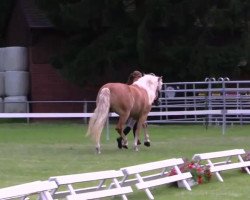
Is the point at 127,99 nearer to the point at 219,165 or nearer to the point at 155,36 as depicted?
the point at 219,165

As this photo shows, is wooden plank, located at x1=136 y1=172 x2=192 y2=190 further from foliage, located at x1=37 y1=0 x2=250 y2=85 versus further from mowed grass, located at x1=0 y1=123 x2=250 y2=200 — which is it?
foliage, located at x1=37 y1=0 x2=250 y2=85

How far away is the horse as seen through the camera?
21.2 m

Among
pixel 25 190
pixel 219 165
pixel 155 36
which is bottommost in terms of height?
pixel 219 165

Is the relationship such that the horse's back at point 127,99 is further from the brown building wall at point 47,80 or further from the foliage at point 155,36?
the brown building wall at point 47,80

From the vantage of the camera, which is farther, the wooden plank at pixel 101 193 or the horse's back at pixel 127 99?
the horse's back at pixel 127 99

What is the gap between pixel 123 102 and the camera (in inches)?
871

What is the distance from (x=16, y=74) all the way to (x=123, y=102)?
20.3m

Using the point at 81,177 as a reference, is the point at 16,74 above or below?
below

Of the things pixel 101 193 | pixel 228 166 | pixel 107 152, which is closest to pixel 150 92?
pixel 107 152

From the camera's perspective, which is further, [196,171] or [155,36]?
[155,36]

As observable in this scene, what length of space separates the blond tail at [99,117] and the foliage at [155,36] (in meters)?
13.7

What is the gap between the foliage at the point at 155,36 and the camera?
3503cm

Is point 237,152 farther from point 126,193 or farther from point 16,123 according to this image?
point 16,123

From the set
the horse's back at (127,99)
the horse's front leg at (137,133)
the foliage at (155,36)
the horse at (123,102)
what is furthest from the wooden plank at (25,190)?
the foliage at (155,36)
